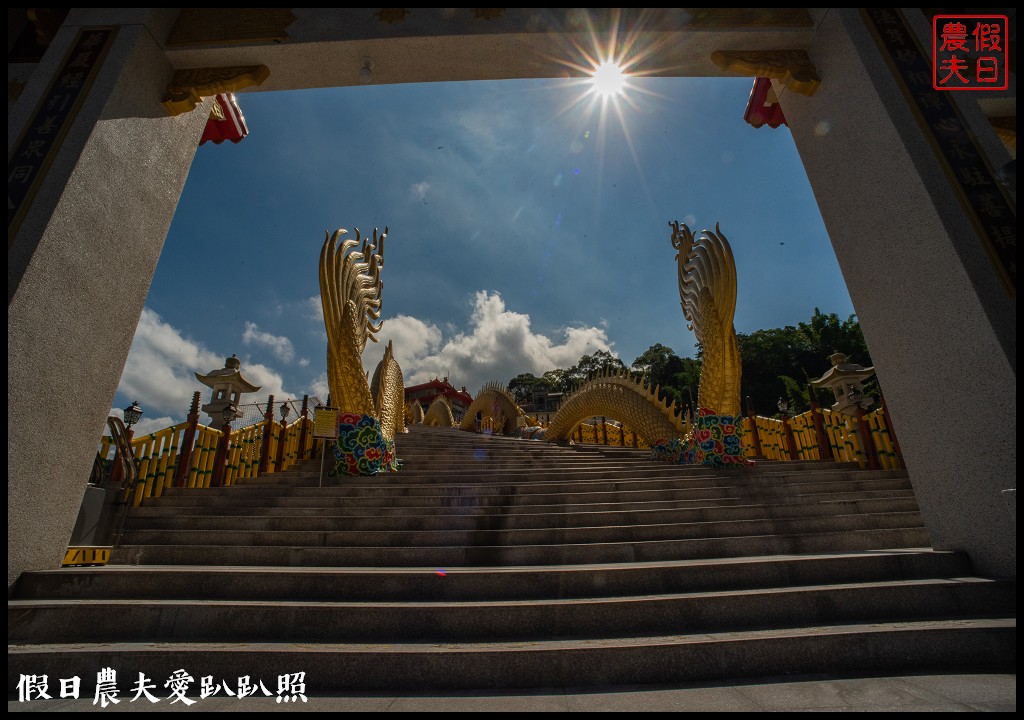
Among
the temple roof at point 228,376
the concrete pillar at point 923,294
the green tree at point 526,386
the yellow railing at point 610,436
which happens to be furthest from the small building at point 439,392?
the concrete pillar at point 923,294

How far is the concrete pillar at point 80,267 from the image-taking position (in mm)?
2646

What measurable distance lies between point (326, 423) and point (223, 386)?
10.1 feet

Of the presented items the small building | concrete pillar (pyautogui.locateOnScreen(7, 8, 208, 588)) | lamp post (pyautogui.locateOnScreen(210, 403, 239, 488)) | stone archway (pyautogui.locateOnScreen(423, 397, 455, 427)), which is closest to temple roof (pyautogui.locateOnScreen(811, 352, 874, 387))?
concrete pillar (pyautogui.locateOnScreen(7, 8, 208, 588))

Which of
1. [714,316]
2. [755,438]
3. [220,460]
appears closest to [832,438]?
[755,438]

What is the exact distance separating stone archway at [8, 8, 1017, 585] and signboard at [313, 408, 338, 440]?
2.94 metres

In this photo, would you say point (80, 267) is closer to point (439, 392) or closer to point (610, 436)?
point (610, 436)

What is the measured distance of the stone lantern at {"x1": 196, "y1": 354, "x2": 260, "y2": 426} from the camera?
24.3ft

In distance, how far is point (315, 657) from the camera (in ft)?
6.40

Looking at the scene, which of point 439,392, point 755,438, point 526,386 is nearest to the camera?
point 755,438

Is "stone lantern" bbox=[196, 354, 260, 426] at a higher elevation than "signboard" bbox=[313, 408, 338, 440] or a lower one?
higher

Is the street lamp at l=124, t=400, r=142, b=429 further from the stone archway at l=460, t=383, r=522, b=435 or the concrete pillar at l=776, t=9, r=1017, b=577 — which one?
the stone archway at l=460, t=383, r=522, b=435

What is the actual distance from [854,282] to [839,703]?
302cm

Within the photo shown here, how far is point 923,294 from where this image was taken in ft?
9.06

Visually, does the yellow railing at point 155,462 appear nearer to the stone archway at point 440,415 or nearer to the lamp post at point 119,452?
the lamp post at point 119,452
